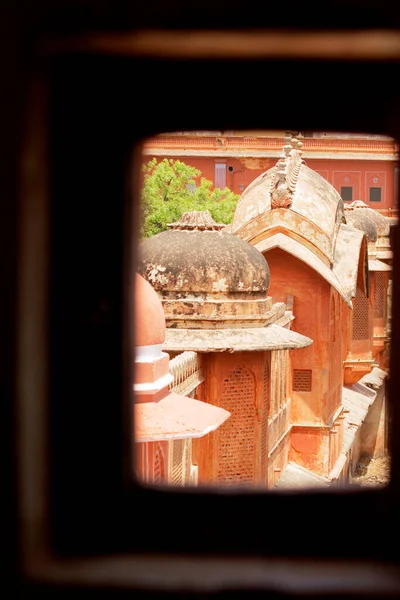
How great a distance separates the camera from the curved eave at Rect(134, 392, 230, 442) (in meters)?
6.49

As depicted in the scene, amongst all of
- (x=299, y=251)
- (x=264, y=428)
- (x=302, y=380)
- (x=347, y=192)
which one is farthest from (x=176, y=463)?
(x=347, y=192)

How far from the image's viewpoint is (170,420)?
666 cm

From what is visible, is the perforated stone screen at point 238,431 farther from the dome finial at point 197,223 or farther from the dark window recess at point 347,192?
the dark window recess at point 347,192

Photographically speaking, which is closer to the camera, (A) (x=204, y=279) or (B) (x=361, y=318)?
(A) (x=204, y=279)

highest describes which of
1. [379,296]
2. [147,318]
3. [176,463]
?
[147,318]

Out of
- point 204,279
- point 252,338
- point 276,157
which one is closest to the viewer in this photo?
point 204,279

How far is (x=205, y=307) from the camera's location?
11477 mm

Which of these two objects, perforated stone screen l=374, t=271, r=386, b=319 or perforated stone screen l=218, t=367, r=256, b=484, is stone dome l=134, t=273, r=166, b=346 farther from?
perforated stone screen l=374, t=271, r=386, b=319

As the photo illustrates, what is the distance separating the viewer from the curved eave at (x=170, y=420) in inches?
256

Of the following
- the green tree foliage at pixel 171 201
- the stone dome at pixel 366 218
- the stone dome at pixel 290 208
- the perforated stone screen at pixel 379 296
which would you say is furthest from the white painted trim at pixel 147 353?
the perforated stone screen at pixel 379 296

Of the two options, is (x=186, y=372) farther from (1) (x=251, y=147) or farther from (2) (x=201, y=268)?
(1) (x=251, y=147)

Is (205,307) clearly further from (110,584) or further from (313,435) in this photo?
(110,584)

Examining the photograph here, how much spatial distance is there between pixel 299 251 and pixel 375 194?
62.5ft
